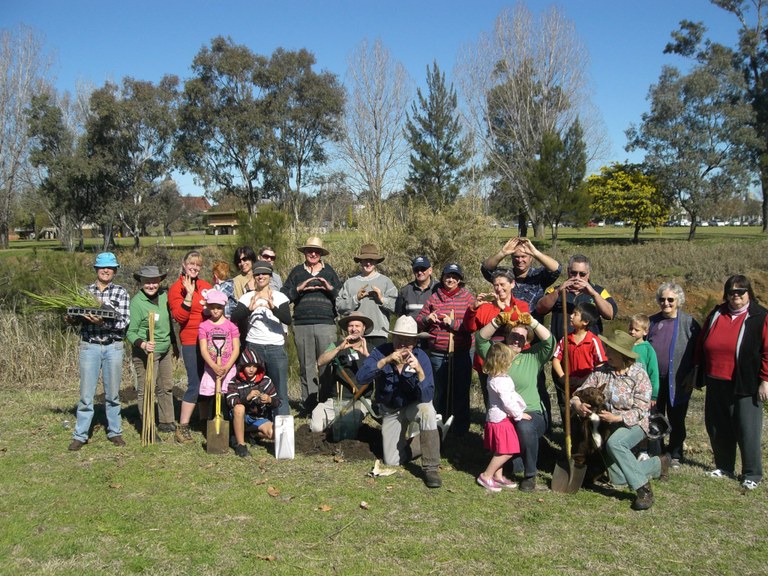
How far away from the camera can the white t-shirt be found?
21.4 ft

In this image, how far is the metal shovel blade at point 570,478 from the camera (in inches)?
204

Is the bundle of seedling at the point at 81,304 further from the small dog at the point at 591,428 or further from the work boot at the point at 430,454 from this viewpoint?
the small dog at the point at 591,428

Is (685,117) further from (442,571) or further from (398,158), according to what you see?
(442,571)

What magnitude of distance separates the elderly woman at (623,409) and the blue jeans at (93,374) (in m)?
4.19

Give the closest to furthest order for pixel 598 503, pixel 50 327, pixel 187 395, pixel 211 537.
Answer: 1. pixel 211 537
2. pixel 598 503
3. pixel 187 395
4. pixel 50 327

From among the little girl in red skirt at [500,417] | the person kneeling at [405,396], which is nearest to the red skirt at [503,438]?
the little girl in red skirt at [500,417]

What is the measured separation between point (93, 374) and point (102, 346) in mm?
272

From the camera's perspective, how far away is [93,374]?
20.3 ft

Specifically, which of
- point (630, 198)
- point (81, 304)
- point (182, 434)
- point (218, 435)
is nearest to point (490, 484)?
point (218, 435)

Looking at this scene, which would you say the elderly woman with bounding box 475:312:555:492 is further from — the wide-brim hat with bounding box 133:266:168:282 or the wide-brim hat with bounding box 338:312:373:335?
the wide-brim hat with bounding box 133:266:168:282

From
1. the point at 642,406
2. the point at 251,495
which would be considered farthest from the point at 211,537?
the point at 642,406

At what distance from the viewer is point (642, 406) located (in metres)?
5.10

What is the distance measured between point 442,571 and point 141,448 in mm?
3583

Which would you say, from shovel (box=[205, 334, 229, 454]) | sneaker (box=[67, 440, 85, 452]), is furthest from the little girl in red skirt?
sneaker (box=[67, 440, 85, 452])
